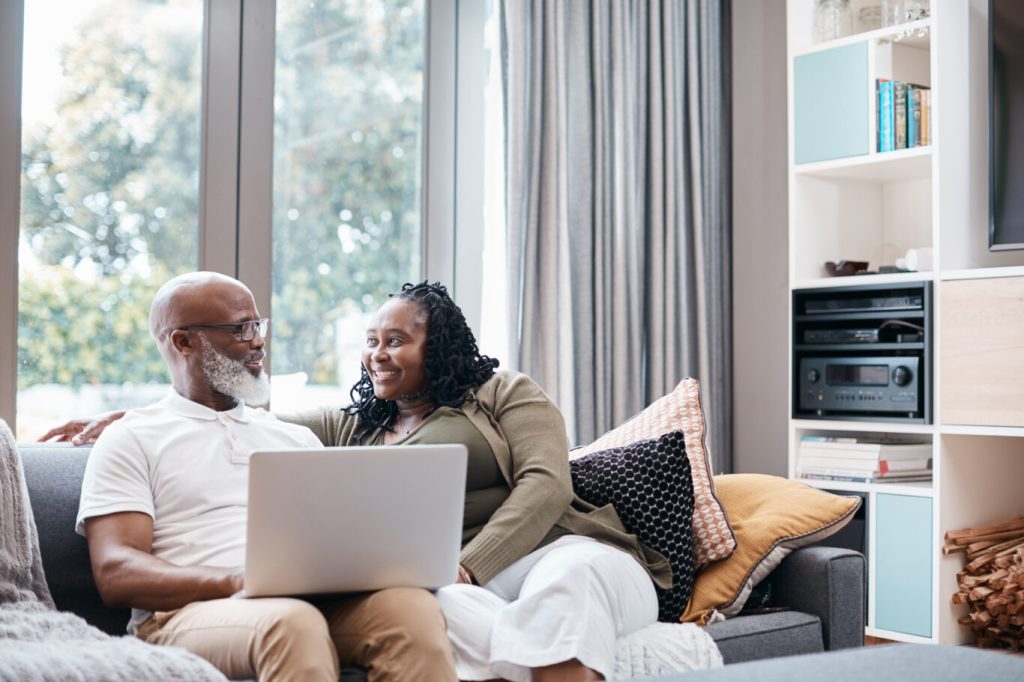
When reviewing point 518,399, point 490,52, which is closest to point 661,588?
point 518,399

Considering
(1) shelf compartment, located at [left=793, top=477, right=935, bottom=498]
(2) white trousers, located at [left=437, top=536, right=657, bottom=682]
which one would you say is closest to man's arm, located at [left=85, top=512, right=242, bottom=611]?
(2) white trousers, located at [left=437, top=536, right=657, bottom=682]

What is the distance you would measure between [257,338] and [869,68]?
235 centimetres

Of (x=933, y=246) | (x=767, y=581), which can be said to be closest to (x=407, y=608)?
(x=767, y=581)

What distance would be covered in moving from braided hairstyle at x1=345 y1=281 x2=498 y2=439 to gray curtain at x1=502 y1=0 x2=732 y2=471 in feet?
3.33

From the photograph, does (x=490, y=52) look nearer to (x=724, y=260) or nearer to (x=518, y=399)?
(x=724, y=260)

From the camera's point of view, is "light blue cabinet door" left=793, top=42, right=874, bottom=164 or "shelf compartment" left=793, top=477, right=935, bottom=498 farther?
"light blue cabinet door" left=793, top=42, right=874, bottom=164

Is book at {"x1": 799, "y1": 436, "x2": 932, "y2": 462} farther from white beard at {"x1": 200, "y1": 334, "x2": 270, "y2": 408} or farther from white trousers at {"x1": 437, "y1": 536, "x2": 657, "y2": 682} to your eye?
white beard at {"x1": 200, "y1": 334, "x2": 270, "y2": 408}

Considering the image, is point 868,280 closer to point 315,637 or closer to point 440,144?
point 440,144

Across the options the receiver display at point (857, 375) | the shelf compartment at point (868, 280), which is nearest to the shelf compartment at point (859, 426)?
the receiver display at point (857, 375)

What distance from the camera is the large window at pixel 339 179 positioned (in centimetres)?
352

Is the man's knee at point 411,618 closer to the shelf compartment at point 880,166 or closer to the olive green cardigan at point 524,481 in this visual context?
the olive green cardigan at point 524,481

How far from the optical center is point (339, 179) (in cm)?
363

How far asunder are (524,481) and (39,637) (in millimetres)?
970

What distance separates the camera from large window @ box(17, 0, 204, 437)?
10.2 feet
